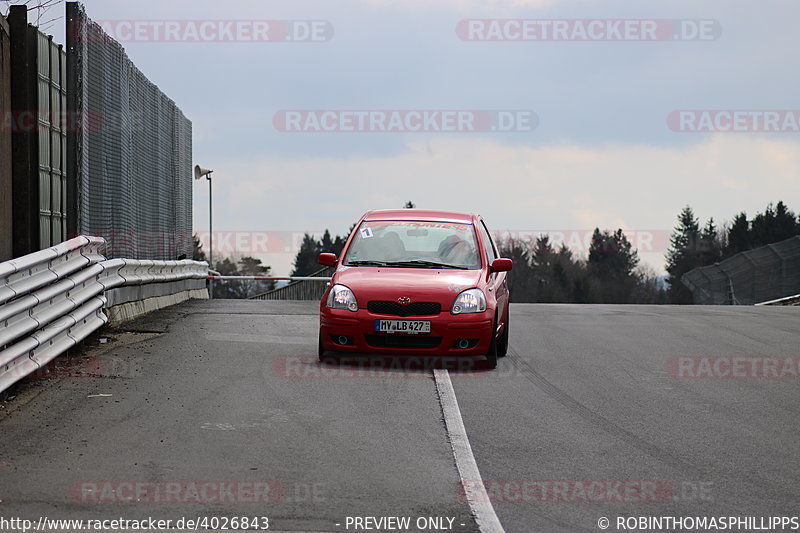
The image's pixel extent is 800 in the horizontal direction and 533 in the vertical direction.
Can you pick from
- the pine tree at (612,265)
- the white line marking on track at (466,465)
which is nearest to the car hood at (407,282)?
the white line marking on track at (466,465)

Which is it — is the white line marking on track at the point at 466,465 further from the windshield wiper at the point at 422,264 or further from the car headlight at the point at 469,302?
the windshield wiper at the point at 422,264

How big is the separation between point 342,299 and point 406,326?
747 mm

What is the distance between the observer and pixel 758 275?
31938mm

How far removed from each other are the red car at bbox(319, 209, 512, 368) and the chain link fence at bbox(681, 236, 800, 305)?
20350 millimetres

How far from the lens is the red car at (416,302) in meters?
10.4

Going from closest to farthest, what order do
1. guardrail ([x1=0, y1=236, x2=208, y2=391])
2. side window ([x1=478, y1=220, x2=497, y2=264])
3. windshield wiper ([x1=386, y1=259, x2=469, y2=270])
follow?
guardrail ([x1=0, y1=236, x2=208, y2=391])
windshield wiper ([x1=386, y1=259, x2=469, y2=270])
side window ([x1=478, y1=220, x2=497, y2=264])

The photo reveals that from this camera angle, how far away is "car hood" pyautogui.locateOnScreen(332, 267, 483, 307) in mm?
10547

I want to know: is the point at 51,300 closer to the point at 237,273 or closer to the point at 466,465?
the point at 466,465

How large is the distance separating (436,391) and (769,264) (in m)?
24.5

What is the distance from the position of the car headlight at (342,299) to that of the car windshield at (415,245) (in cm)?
83

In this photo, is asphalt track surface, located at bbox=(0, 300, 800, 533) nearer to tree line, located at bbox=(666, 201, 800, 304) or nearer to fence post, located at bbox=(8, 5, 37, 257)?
fence post, located at bbox=(8, 5, 37, 257)

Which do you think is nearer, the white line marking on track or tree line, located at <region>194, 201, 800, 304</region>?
the white line marking on track

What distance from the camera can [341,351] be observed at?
10641 millimetres

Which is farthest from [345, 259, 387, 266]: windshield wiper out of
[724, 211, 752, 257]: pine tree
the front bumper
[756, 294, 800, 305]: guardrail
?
[724, 211, 752, 257]: pine tree
